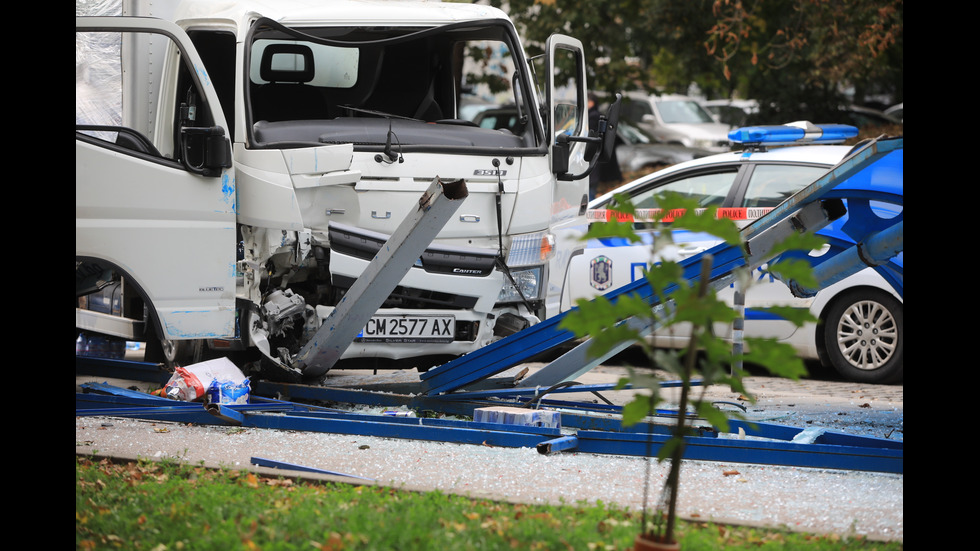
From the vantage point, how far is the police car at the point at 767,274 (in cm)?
893

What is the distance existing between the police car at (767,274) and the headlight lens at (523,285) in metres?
1.04

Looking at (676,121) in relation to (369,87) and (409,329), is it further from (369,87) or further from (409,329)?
(409,329)

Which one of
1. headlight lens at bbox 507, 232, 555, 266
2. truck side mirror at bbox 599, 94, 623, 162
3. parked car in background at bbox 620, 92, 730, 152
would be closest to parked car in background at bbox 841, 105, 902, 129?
parked car in background at bbox 620, 92, 730, 152

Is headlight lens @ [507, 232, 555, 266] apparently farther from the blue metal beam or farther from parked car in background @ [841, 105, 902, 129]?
parked car in background @ [841, 105, 902, 129]

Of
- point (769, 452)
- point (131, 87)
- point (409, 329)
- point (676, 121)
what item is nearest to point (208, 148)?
point (131, 87)

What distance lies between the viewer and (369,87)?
8.69 metres

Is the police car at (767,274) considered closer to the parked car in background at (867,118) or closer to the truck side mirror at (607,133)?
the truck side mirror at (607,133)

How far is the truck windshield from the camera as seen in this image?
24.7 feet

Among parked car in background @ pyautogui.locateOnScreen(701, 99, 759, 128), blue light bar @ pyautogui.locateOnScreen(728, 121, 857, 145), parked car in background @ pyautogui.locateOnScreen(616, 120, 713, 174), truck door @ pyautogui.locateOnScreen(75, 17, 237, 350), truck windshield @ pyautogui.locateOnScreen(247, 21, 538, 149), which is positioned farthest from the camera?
parked car in background @ pyautogui.locateOnScreen(701, 99, 759, 128)

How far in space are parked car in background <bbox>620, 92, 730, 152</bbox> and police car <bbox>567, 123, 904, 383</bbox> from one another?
12.5 m

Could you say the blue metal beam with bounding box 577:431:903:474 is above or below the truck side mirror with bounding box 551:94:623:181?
below

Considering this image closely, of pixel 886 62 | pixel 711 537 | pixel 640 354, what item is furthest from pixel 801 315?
pixel 886 62

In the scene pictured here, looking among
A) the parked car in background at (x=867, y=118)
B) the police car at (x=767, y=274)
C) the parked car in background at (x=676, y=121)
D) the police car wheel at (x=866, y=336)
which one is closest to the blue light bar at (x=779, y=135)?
the police car at (x=767, y=274)

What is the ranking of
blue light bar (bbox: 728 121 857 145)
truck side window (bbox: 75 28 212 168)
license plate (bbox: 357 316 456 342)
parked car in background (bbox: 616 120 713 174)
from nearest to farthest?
license plate (bbox: 357 316 456 342)
truck side window (bbox: 75 28 212 168)
blue light bar (bbox: 728 121 857 145)
parked car in background (bbox: 616 120 713 174)
